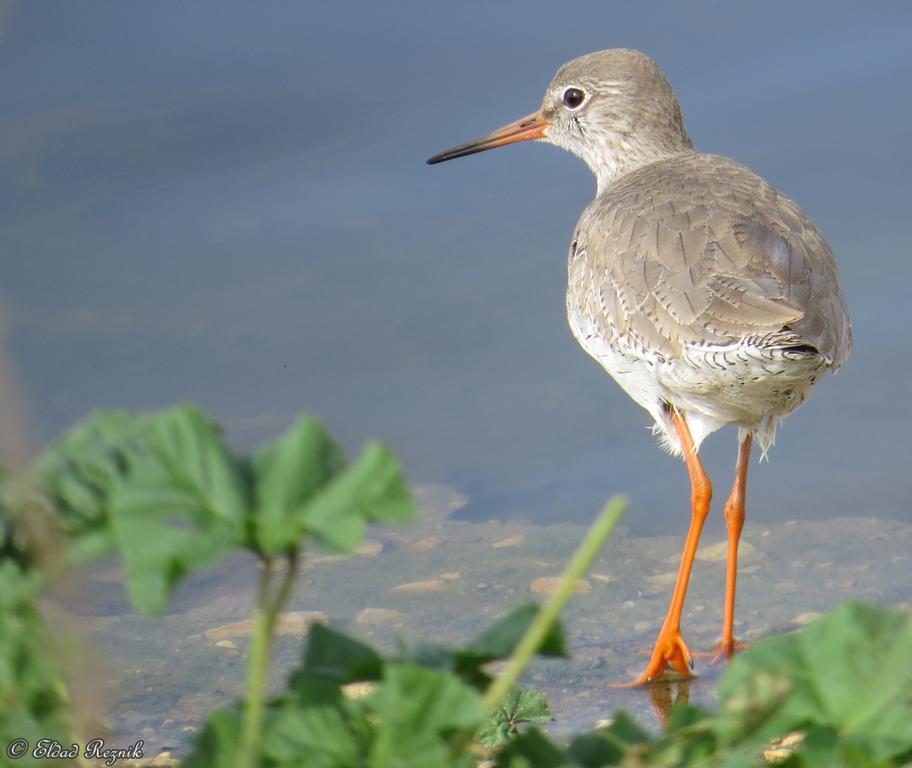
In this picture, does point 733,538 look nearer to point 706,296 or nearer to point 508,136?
point 706,296

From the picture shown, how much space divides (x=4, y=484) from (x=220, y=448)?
0.27m

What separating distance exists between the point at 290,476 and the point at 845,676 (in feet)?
2.42

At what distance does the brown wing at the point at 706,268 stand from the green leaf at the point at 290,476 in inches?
104

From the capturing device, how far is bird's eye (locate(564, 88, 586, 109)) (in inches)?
243

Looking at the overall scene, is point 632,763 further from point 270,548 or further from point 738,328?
point 738,328

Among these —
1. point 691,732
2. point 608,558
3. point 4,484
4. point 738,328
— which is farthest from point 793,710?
point 608,558

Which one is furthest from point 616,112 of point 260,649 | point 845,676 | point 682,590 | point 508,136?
point 260,649

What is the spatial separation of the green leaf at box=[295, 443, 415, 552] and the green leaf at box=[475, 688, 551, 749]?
2.17m

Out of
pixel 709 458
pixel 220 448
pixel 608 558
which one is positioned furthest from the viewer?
pixel 709 458

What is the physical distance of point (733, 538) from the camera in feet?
16.6

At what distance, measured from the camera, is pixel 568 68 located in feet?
20.4

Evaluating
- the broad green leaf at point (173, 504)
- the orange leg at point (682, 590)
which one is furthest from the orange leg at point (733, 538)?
the broad green leaf at point (173, 504)

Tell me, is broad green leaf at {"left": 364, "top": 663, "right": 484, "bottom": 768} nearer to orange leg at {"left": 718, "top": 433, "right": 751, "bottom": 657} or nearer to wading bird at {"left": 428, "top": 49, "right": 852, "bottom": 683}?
wading bird at {"left": 428, "top": 49, "right": 852, "bottom": 683}

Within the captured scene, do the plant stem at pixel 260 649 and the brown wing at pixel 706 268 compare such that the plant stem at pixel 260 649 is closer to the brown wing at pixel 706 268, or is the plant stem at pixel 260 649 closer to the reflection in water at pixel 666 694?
the brown wing at pixel 706 268
